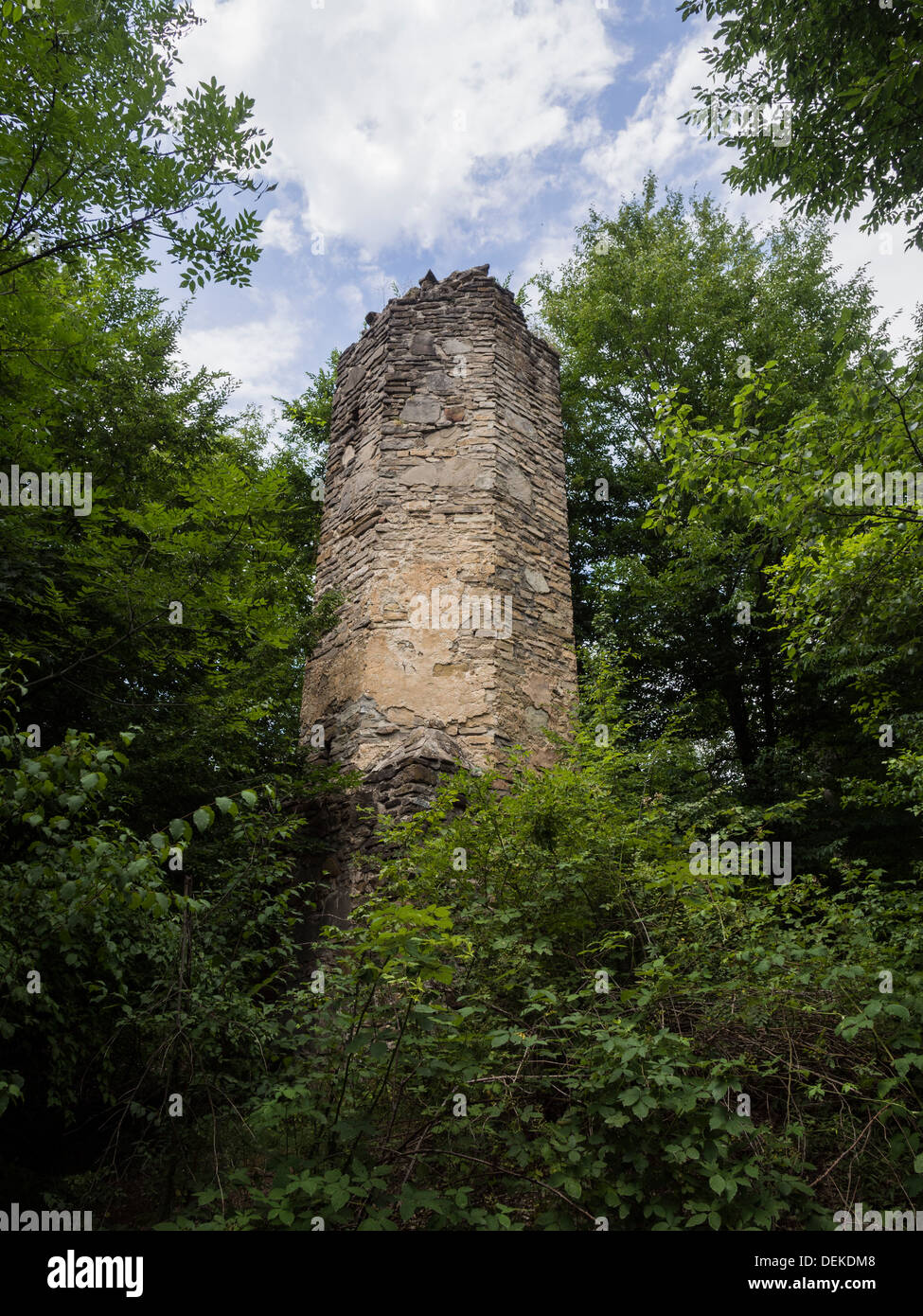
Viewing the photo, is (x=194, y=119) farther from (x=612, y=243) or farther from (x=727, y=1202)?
(x=612, y=243)

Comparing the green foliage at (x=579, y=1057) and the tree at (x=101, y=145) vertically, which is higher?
the tree at (x=101, y=145)

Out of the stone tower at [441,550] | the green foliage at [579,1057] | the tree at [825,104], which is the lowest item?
the green foliage at [579,1057]

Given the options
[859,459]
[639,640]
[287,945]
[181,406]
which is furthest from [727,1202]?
[181,406]

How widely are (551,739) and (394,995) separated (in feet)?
8.54

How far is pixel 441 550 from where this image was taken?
730cm

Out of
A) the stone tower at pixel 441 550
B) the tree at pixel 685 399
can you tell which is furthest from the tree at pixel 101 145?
the tree at pixel 685 399

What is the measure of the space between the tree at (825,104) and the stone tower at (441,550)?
112 inches

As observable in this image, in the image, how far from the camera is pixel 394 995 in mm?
4594

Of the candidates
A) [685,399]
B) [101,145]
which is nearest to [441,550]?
[101,145]

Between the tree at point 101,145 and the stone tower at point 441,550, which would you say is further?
the stone tower at point 441,550

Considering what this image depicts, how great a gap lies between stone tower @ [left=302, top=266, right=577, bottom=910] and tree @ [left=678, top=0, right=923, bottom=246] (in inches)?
112

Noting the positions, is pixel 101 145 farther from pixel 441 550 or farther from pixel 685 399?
pixel 685 399

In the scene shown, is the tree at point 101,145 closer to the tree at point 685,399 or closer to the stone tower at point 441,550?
the stone tower at point 441,550

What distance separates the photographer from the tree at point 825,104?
5.25m
